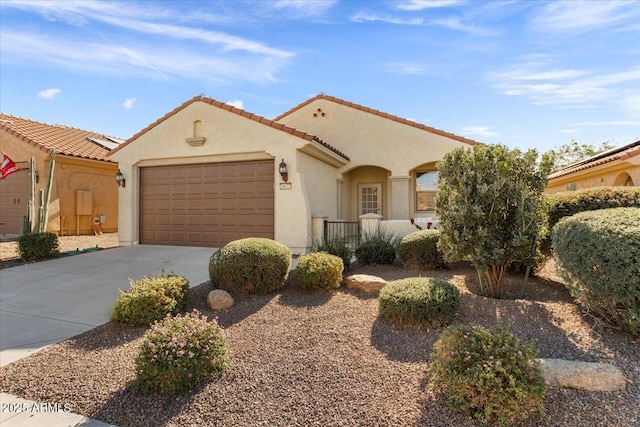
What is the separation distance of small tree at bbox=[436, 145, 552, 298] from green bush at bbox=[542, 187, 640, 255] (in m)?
0.60

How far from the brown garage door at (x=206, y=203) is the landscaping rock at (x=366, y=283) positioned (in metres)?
4.67

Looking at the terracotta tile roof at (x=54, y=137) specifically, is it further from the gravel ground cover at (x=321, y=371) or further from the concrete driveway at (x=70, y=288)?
the gravel ground cover at (x=321, y=371)

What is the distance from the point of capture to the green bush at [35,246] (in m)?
9.34

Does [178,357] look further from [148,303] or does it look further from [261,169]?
[261,169]

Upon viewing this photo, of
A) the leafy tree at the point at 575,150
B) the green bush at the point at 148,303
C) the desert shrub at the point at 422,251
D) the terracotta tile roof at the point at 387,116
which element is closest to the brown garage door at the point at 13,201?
the terracotta tile roof at the point at 387,116

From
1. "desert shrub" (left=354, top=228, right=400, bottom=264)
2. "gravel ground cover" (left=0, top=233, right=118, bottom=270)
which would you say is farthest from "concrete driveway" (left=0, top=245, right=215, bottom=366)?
"desert shrub" (left=354, top=228, right=400, bottom=264)

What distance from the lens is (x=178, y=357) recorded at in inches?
132

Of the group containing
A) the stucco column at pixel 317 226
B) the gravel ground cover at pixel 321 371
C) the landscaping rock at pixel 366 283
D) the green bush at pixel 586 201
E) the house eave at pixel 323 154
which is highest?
the house eave at pixel 323 154

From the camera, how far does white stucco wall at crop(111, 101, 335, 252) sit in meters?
9.78

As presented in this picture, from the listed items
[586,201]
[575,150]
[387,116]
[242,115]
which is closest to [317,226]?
[242,115]

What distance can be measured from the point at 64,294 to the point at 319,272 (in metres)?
4.86

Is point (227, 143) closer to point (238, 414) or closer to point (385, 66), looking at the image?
point (385, 66)

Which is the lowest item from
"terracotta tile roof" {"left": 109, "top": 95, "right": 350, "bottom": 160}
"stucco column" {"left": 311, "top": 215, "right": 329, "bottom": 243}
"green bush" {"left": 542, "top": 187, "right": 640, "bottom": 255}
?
"stucco column" {"left": 311, "top": 215, "right": 329, "bottom": 243}

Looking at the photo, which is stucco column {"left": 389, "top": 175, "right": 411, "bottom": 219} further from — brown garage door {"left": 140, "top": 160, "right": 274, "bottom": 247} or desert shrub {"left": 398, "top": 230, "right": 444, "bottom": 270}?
desert shrub {"left": 398, "top": 230, "right": 444, "bottom": 270}
